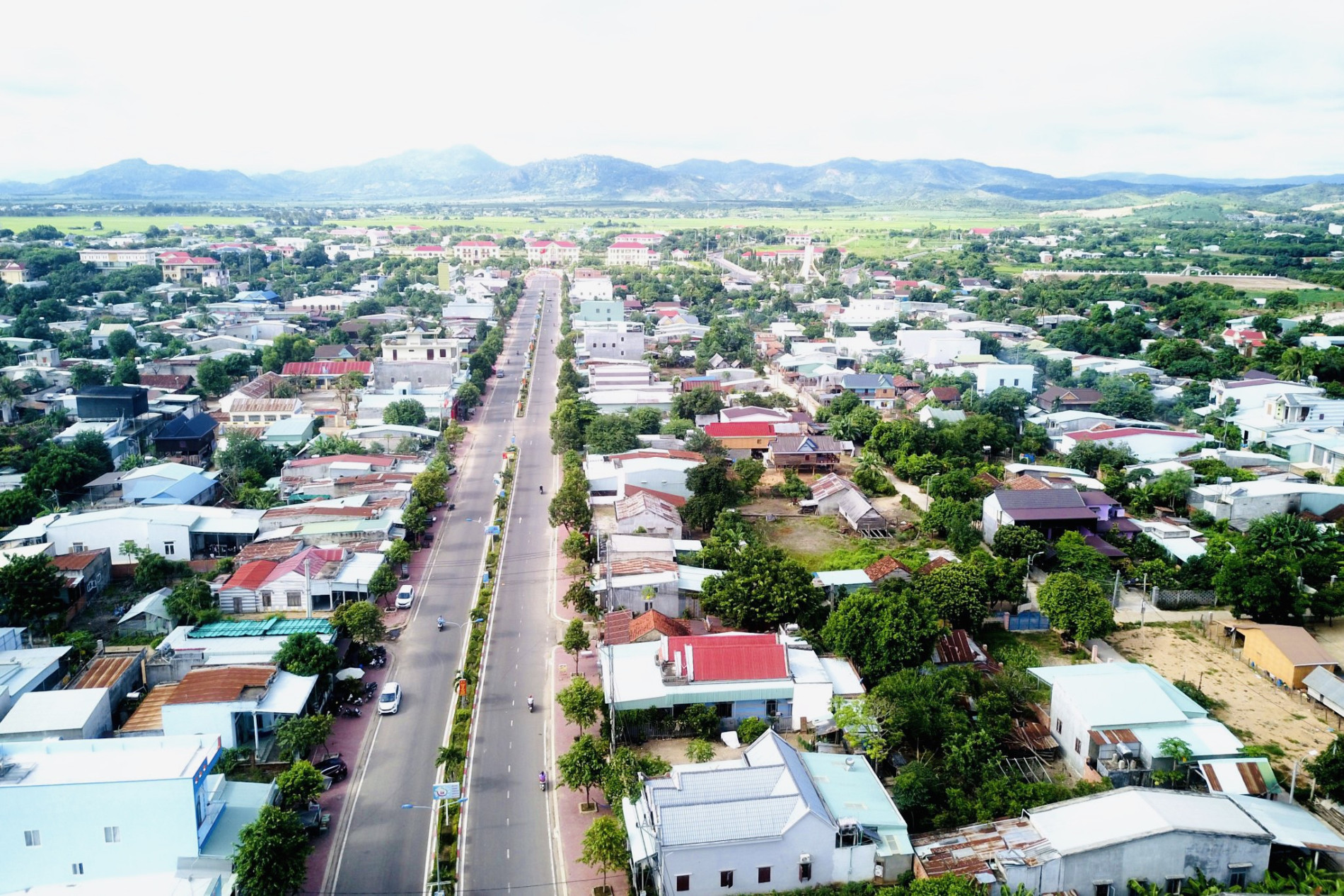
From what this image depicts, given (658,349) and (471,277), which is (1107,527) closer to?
(658,349)

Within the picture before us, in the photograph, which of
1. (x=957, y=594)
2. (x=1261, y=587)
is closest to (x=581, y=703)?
(x=957, y=594)

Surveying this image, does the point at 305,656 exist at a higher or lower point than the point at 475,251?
lower

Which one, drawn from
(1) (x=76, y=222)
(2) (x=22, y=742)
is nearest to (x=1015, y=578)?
(2) (x=22, y=742)

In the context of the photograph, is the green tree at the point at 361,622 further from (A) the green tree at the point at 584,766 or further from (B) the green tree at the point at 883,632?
(B) the green tree at the point at 883,632

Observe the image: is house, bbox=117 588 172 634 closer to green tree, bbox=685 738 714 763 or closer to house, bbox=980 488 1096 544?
green tree, bbox=685 738 714 763

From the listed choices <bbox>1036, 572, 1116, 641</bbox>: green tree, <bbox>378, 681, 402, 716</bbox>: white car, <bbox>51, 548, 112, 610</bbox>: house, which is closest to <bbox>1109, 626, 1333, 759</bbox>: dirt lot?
<bbox>1036, 572, 1116, 641</bbox>: green tree

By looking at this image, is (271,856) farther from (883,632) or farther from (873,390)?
(873,390)
